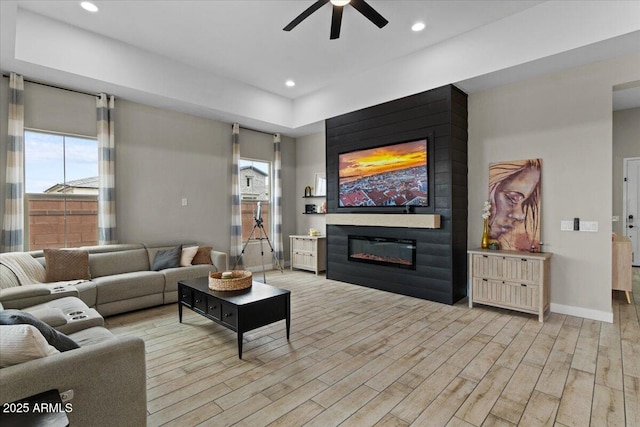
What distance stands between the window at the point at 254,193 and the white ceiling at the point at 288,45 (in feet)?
5.08

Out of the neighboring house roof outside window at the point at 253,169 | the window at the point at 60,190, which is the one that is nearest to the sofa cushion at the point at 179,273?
the window at the point at 60,190

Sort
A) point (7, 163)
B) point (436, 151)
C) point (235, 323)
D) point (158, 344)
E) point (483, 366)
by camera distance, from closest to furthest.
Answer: point (483, 366)
point (235, 323)
point (158, 344)
point (7, 163)
point (436, 151)

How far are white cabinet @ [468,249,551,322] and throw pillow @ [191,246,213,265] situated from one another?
13.0ft

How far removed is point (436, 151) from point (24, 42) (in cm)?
522

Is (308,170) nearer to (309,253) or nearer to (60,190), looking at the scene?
(309,253)

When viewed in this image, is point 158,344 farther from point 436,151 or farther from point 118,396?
point 436,151

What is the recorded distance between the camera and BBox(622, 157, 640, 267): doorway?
6148mm

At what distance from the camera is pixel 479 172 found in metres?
4.55

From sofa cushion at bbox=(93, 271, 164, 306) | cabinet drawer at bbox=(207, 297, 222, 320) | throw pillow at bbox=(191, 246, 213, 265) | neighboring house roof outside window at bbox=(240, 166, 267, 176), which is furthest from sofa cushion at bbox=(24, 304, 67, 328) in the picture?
neighboring house roof outside window at bbox=(240, 166, 267, 176)

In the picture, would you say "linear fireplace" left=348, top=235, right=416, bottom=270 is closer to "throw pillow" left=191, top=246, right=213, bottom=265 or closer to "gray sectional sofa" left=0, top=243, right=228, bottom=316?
"gray sectional sofa" left=0, top=243, right=228, bottom=316

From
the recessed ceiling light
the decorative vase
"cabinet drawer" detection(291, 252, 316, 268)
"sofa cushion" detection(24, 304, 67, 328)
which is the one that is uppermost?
the recessed ceiling light

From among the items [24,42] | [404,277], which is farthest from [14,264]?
[404,277]

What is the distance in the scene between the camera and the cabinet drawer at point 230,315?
2797 millimetres

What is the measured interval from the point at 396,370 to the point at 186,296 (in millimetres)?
2399
